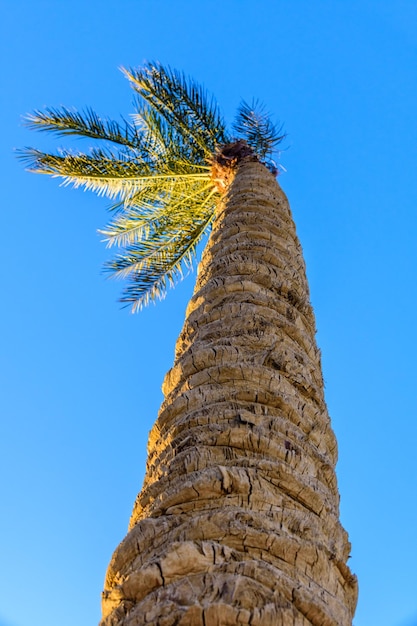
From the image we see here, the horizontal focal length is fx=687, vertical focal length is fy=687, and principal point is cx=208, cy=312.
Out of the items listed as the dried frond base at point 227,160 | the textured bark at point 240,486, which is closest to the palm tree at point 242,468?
the textured bark at point 240,486

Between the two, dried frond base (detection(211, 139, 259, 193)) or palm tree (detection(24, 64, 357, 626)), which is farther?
dried frond base (detection(211, 139, 259, 193))

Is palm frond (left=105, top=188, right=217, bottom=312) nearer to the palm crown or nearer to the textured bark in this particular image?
the palm crown

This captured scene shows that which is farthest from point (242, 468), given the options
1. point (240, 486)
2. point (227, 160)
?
point (227, 160)

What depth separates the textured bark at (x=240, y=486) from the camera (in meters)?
2.01

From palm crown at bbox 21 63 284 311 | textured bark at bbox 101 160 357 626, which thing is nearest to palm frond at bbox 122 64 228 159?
palm crown at bbox 21 63 284 311

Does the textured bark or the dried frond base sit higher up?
the dried frond base

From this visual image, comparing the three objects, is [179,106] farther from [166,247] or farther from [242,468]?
[242,468]

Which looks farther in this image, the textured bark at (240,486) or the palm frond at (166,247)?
the palm frond at (166,247)

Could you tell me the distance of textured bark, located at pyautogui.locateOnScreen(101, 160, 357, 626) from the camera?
201 cm

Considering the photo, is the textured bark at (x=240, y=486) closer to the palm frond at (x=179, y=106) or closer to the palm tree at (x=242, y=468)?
the palm tree at (x=242, y=468)

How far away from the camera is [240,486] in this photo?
8.48ft

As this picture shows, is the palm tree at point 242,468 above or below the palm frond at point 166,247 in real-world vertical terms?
below

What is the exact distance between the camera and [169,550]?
2170 millimetres

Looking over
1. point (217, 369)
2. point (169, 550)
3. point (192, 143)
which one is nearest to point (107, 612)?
point (169, 550)
